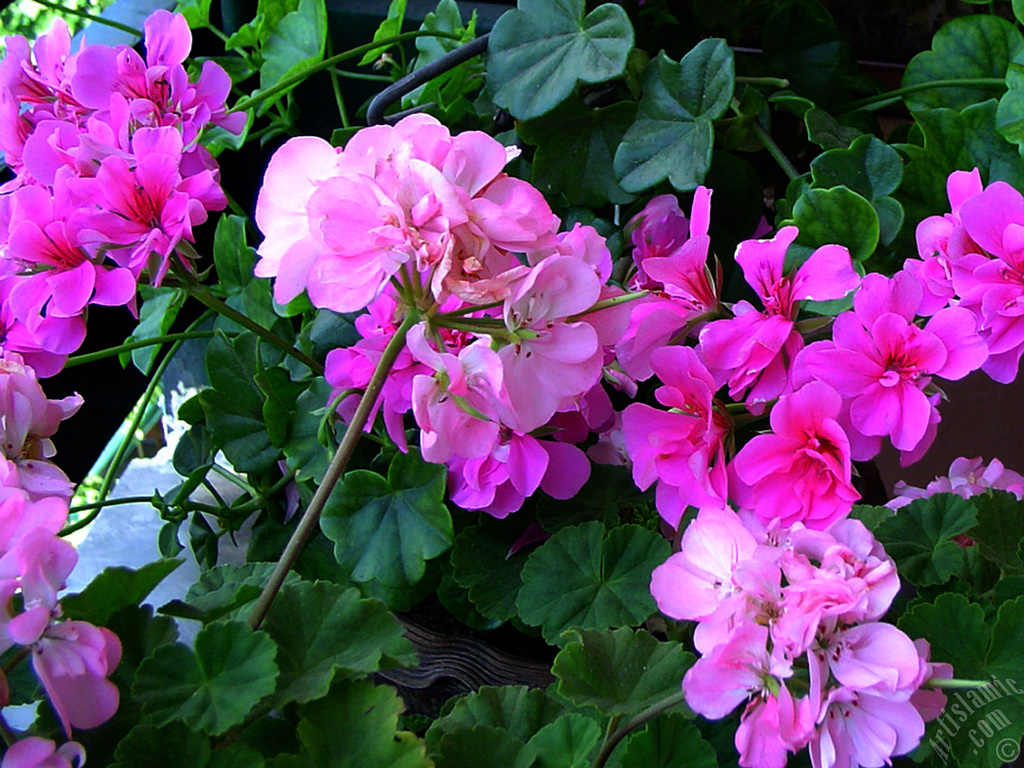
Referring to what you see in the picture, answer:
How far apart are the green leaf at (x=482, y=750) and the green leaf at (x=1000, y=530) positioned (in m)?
0.30

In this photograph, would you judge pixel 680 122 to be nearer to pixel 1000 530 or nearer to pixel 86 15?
pixel 1000 530

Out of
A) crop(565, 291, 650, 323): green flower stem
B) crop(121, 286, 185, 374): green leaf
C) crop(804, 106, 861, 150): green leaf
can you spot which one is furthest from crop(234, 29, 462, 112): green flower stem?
crop(565, 291, 650, 323): green flower stem

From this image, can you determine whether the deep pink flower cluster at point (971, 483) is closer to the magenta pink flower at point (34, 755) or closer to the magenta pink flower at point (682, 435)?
the magenta pink flower at point (682, 435)

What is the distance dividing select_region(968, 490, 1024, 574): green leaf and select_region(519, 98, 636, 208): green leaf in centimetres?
34

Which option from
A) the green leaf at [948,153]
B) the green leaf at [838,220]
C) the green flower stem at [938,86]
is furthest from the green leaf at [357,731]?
the green flower stem at [938,86]

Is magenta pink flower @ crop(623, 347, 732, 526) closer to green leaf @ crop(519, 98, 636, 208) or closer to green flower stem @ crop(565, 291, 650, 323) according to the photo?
green flower stem @ crop(565, 291, 650, 323)

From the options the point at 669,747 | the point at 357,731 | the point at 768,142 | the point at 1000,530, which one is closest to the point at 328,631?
the point at 357,731

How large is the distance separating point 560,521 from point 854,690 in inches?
11.6

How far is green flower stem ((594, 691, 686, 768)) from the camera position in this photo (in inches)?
16.4

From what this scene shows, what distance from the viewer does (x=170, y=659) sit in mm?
393

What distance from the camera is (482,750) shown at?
410mm

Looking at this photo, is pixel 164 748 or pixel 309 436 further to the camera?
pixel 309 436

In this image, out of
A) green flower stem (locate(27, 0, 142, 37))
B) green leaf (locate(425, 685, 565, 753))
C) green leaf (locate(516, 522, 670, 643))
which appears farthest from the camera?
green flower stem (locate(27, 0, 142, 37))

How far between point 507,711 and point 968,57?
65 centimetres
